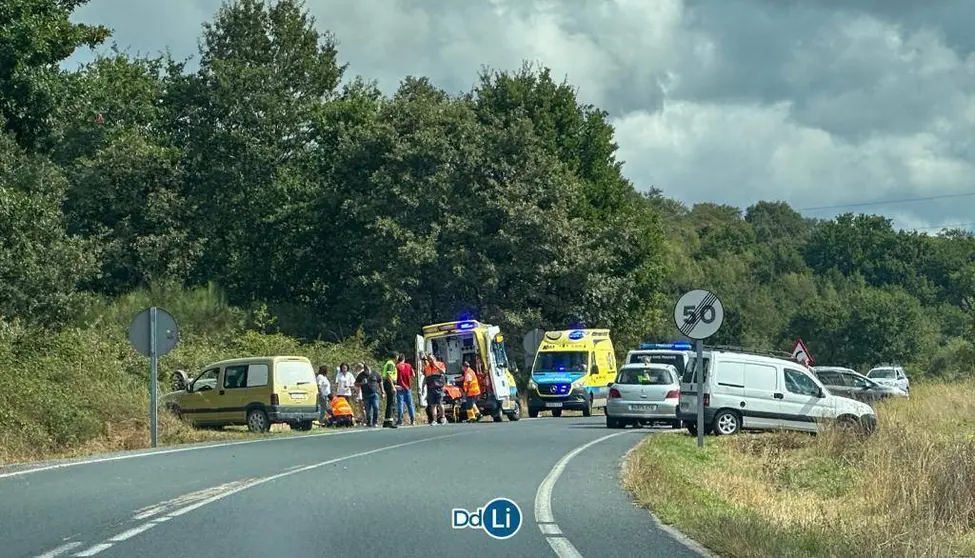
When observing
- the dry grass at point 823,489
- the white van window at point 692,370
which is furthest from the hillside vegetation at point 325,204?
the dry grass at point 823,489

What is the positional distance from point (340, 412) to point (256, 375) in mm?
4248

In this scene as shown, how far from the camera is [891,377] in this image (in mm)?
57094

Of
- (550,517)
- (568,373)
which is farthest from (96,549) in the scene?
(568,373)

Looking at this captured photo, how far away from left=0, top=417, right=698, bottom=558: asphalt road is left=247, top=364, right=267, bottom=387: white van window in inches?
339

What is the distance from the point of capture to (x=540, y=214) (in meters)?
53.6

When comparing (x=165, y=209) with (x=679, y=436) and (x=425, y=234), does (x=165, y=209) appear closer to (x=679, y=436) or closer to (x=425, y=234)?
(x=425, y=234)

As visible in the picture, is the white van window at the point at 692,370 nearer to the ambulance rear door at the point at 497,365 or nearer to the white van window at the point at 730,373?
the white van window at the point at 730,373

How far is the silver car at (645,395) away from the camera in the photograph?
33594mm

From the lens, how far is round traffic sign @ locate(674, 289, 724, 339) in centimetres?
2314

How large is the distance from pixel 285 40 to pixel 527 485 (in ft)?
151

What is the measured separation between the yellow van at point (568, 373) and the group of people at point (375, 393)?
252 inches

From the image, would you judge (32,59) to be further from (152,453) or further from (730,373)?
(730,373)

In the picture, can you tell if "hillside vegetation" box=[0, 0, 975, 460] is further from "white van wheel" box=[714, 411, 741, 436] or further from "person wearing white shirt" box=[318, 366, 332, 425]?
"white van wheel" box=[714, 411, 741, 436]

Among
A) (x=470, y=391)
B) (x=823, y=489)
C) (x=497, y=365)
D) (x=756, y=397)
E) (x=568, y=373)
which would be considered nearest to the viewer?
(x=823, y=489)
